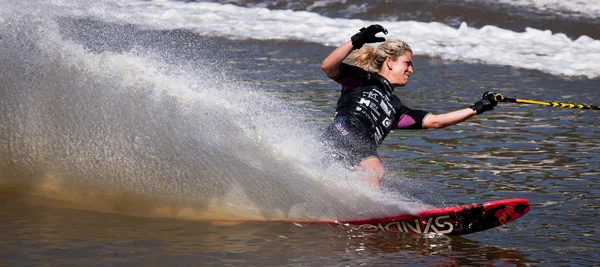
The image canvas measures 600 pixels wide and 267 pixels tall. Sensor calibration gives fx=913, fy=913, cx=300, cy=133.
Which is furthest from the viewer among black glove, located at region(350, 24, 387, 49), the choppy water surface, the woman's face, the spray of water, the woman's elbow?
the woman's face

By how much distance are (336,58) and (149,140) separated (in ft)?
4.87

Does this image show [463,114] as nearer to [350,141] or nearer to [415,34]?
[350,141]

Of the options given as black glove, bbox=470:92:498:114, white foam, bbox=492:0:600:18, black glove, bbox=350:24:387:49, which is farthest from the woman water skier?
white foam, bbox=492:0:600:18

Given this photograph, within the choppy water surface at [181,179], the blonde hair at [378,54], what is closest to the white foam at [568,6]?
the choppy water surface at [181,179]

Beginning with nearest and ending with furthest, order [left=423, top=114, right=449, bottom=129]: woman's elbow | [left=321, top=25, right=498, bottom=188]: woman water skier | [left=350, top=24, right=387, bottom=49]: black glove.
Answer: [left=350, top=24, right=387, bottom=49]: black glove < [left=321, top=25, right=498, bottom=188]: woman water skier < [left=423, top=114, right=449, bottom=129]: woman's elbow

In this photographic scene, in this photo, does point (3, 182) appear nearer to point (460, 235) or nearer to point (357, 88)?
point (357, 88)

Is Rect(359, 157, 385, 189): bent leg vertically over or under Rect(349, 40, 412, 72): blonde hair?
under

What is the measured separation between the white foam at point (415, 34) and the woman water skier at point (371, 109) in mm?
5868

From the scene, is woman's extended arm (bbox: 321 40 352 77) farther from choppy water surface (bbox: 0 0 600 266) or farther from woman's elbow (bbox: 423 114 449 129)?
woman's elbow (bbox: 423 114 449 129)

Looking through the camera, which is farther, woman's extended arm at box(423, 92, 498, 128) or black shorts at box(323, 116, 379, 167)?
black shorts at box(323, 116, 379, 167)

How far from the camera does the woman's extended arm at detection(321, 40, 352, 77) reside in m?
6.54

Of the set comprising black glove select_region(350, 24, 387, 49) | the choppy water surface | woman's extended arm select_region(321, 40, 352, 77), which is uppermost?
black glove select_region(350, 24, 387, 49)

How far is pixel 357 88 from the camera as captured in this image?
7082mm

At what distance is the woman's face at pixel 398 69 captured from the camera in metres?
7.14
